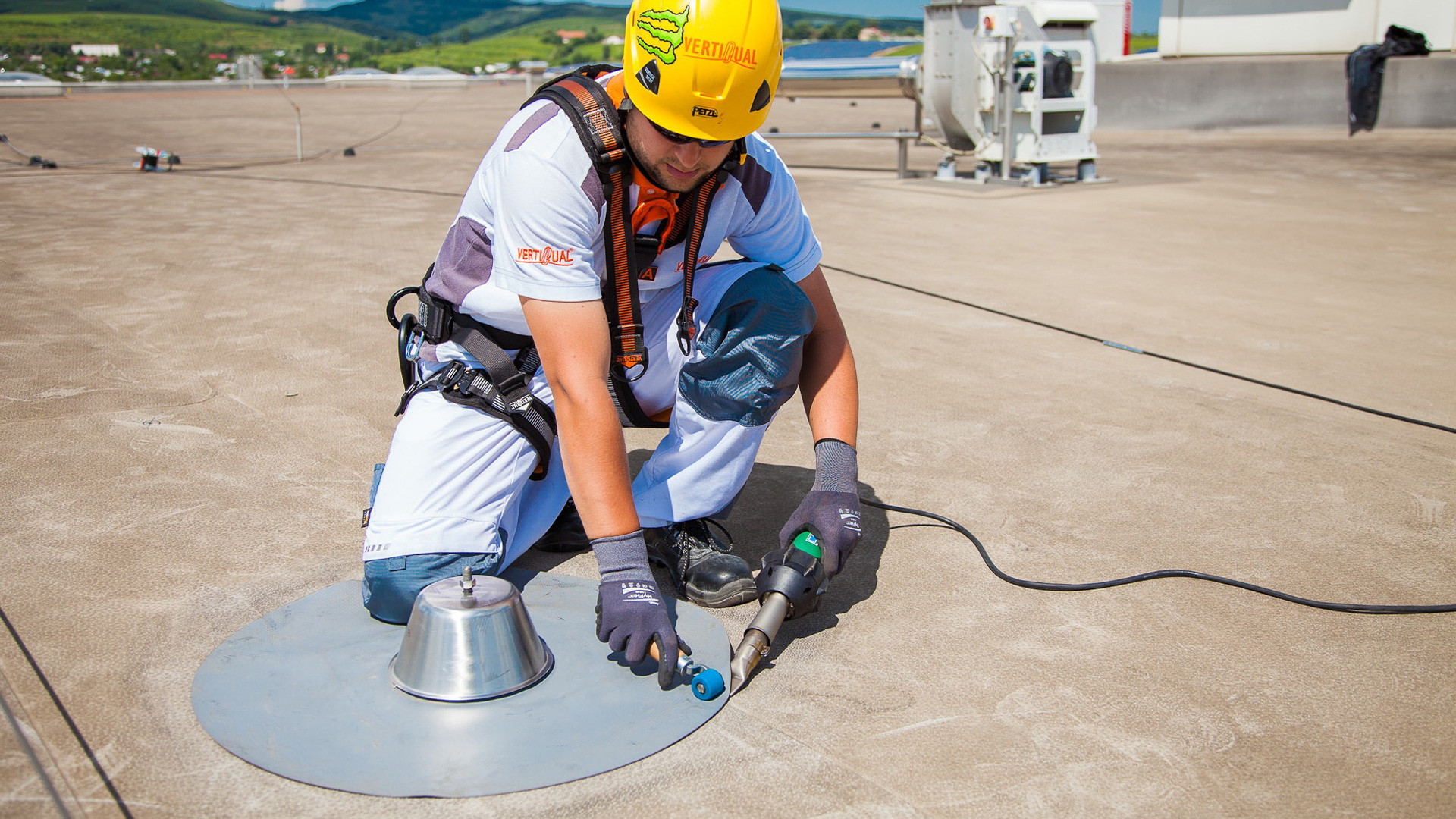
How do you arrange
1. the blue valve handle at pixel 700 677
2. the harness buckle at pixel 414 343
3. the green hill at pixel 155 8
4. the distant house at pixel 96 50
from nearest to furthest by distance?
the blue valve handle at pixel 700 677 < the harness buckle at pixel 414 343 < the distant house at pixel 96 50 < the green hill at pixel 155 8

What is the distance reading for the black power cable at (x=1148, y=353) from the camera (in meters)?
3.28

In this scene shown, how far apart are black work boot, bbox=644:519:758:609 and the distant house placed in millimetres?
46003

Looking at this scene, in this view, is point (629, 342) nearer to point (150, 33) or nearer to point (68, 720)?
point (68, 720)

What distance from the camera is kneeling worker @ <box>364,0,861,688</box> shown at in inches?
75.4

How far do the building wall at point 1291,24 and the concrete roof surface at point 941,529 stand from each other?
8.50m

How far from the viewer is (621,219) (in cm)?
207

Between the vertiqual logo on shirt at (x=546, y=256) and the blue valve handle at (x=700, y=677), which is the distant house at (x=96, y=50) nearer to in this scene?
the vertiqual logo on shirt at (x=546, y=256)

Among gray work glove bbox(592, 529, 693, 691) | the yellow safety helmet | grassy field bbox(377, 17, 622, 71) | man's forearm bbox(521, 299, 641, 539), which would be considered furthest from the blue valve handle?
grassy field bbox(377, 17, 622, 71)

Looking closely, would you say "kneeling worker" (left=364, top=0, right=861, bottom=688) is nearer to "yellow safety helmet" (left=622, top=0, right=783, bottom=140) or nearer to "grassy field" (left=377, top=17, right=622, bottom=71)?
"yellow safety helmet" (left=622, top=0, right=783, bottom=140)

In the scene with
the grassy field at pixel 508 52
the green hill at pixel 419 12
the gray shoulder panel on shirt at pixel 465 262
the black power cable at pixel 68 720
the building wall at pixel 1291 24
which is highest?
the green hill at pixel 419 12

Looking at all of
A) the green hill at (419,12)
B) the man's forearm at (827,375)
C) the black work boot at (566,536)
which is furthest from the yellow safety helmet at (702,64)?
the green hill at (419,12)

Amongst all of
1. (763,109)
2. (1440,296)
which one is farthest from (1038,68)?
(763,109)

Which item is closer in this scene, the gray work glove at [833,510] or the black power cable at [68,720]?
the black power cable at [68,720]

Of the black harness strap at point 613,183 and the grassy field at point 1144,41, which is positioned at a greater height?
the grassy field at point 1144,41
